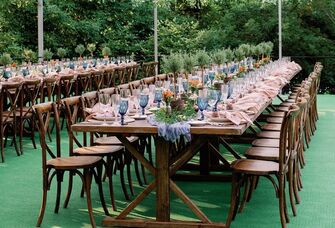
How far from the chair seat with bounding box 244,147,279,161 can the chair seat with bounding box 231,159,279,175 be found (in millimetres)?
240

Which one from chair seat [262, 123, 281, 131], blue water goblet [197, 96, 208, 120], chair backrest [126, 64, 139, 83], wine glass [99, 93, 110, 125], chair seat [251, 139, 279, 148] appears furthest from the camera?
chair backrest [126, 64, 139, 83]

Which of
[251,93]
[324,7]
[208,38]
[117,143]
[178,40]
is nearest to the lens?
[117,143]

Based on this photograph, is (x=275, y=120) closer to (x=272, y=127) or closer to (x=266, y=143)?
(x=272, y=127)

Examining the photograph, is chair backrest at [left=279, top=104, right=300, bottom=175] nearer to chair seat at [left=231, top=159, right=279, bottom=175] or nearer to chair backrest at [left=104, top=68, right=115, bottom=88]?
chair seat at [left=231, top=159, right=279, bottom=175]

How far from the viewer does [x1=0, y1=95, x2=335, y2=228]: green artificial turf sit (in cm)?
546

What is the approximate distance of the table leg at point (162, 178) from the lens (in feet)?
16.7

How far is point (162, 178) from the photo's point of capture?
5.11m

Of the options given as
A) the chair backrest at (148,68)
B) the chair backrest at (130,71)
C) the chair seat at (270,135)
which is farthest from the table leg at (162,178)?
the chair backrest at (130,71)

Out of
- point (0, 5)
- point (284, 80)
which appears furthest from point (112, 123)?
point (0, 5)

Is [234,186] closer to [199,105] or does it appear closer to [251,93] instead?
[199,105]

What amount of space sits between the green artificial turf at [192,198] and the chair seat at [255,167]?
16.8 inches

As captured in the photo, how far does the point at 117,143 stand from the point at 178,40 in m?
15.0

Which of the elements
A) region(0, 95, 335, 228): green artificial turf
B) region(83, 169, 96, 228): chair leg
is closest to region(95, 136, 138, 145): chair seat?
region(0, 95, 335, 228): green artificial turf

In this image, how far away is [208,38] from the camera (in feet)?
60.4
